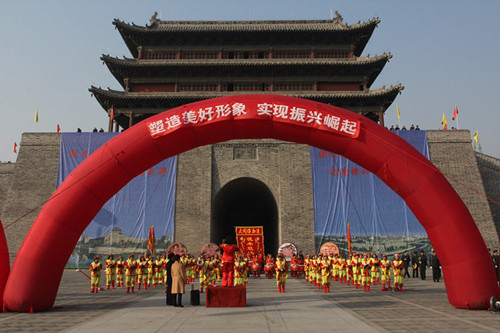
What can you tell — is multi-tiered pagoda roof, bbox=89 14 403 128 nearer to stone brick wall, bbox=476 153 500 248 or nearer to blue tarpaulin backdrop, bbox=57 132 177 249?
blue tarpaulin backdrop, bbox=57 132 177 249

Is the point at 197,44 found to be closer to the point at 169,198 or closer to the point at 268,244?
the point at 169,198

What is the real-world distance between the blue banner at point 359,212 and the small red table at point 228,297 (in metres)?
12.4

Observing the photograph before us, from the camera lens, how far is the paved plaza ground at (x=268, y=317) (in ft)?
18.7

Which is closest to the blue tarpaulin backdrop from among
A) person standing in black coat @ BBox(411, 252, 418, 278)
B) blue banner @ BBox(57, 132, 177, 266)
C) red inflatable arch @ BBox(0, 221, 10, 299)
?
blue banner @ BBox(57, 132, 177, 266)

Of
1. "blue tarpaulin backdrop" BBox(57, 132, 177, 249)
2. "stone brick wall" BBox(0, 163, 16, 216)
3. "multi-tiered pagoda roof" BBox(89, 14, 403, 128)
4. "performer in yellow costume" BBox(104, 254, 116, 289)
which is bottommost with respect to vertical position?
"performer in yellow costume" BBox(104, 254, 116, 289)

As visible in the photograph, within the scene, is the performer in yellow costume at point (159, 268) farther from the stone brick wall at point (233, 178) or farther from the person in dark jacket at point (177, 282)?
the stone brick wall at point (233, 178)

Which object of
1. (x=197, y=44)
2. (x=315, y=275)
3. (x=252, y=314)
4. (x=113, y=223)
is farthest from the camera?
(x=197, y=44)

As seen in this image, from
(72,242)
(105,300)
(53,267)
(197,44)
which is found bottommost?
(105,300)

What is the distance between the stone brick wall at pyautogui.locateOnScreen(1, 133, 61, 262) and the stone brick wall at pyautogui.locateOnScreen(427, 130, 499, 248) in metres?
21.7

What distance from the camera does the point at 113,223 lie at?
20203 mm

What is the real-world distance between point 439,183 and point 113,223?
17156mm

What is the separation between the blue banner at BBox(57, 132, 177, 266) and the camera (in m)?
19.9

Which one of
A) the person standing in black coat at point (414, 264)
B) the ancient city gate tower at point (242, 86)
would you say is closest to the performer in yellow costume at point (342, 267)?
the person standing in black coat at point (414, 264)

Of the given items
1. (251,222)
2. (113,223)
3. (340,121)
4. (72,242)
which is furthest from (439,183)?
(251,222)
